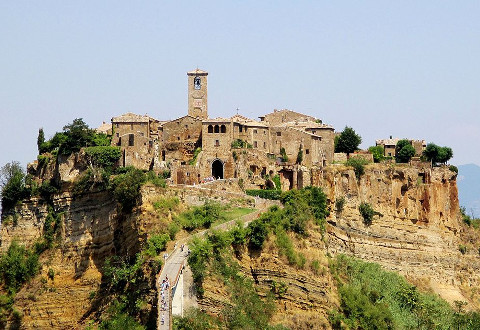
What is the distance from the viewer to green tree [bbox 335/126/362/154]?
265 feet

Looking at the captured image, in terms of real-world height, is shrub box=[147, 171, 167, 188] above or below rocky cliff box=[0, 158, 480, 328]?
above

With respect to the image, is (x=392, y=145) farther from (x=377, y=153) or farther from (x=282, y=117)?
(x=282, y=117)

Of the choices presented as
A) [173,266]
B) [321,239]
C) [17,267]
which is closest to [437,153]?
[321,239]

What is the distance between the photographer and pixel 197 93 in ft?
258

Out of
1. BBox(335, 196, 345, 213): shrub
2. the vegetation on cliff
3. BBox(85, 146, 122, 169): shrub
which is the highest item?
BBox(85, 146, 122, 169): shrub

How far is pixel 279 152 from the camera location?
7619cm

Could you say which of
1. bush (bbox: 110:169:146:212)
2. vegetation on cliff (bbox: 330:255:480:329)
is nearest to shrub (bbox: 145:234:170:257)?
bush (bbox: 110:169:146:212)

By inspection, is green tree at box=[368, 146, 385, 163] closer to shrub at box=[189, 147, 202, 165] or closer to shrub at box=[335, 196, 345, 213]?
shrub at box=[335, 196, 345, 213]

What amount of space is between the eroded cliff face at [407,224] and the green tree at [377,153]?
150 inches

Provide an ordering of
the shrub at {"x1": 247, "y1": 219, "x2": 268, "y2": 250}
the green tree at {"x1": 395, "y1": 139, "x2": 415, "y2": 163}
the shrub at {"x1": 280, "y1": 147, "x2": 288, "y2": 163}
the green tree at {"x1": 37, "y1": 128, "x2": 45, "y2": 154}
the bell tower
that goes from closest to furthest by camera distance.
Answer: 1. the shrub at {"x1": 247, "y1": 219, "x2": 268, "y2": 250}
2. the shrub at {"x1": 280, "y1": 147, "x2": 288, "y2": 163}
3. the green tree at {"x1": 37, "y1": 128, "x2": 45, "y2": 154}
4. the bell tower
5. the green tree at {"x1": 395, "y1": 139, "x2": 415, "y2": 163}

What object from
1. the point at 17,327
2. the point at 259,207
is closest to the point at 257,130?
the point at 259,207

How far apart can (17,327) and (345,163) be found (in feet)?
85.2

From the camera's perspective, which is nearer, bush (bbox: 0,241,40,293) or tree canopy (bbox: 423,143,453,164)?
bush (bbox: 0,241,40,293)

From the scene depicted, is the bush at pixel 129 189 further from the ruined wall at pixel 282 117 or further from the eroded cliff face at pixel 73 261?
the ruined wall at pixel 282 117
